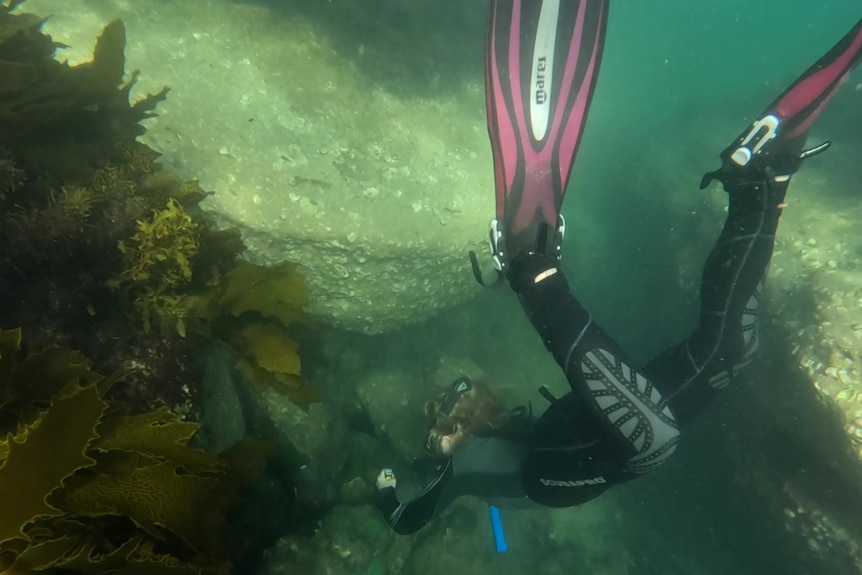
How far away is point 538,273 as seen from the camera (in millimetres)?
3871

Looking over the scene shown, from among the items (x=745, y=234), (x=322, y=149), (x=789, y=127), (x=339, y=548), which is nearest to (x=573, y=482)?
(x=339, y=548)

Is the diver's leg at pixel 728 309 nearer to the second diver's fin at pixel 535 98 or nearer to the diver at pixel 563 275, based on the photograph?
the diver at pixel 563 275

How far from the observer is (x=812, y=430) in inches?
199

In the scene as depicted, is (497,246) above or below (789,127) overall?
below

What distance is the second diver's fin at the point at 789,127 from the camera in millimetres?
4211

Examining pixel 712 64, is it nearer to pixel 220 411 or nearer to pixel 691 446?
pixel 691 446

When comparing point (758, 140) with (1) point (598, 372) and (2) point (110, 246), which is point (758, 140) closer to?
(1) point (598, 372)

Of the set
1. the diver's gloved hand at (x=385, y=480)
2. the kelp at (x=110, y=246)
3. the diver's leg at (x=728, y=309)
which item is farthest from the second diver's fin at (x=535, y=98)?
the diver's gloved hand at (x=385, y=480)

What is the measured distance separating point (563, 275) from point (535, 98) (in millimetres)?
1471

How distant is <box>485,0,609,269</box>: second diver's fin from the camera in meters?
3.94

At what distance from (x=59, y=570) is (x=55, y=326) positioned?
1.13m

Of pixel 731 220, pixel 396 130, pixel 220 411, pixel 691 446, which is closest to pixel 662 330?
pixel 691 446

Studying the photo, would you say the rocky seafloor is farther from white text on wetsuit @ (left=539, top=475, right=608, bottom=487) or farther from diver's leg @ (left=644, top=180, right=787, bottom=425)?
white text on wetsuit @ (left=539, top=475, right=608, bottom=487)

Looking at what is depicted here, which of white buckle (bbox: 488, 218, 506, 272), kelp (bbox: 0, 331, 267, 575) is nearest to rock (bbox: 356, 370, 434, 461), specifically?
white buckle (bbox: 488, 218, 506, 272)
